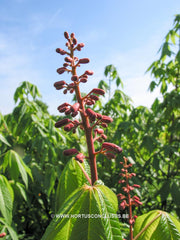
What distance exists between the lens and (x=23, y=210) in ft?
12.8

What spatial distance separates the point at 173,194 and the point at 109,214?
2.37m

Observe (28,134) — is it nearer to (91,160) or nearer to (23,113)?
(23,113)

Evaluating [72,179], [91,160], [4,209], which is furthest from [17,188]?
[91,160]

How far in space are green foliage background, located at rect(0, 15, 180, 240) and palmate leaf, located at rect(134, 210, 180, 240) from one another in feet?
4.79

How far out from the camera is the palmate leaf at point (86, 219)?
32.6 inches

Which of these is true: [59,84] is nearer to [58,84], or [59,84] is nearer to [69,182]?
[58,84]

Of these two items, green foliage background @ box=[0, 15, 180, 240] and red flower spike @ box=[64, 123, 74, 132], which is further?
green foliage background @ box=[0, 15, 180, 240]

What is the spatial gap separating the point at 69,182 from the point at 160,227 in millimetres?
533

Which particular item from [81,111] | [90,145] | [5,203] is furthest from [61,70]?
[5,203]

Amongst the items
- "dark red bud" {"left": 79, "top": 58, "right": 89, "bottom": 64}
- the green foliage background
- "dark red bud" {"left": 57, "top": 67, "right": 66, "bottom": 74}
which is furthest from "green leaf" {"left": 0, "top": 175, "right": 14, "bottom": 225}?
"dark red bud" {"left": 79, "top": 58, "right": 89, "bottom": 64}

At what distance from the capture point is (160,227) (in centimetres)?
102

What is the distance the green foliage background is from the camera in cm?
298

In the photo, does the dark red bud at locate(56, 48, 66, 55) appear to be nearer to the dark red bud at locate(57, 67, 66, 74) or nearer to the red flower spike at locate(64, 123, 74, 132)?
the dark red bud at locate(57, 67, 66, 74)

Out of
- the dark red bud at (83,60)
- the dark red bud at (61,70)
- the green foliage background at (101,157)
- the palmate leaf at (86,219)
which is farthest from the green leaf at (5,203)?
the dark red bud at (83,60)
